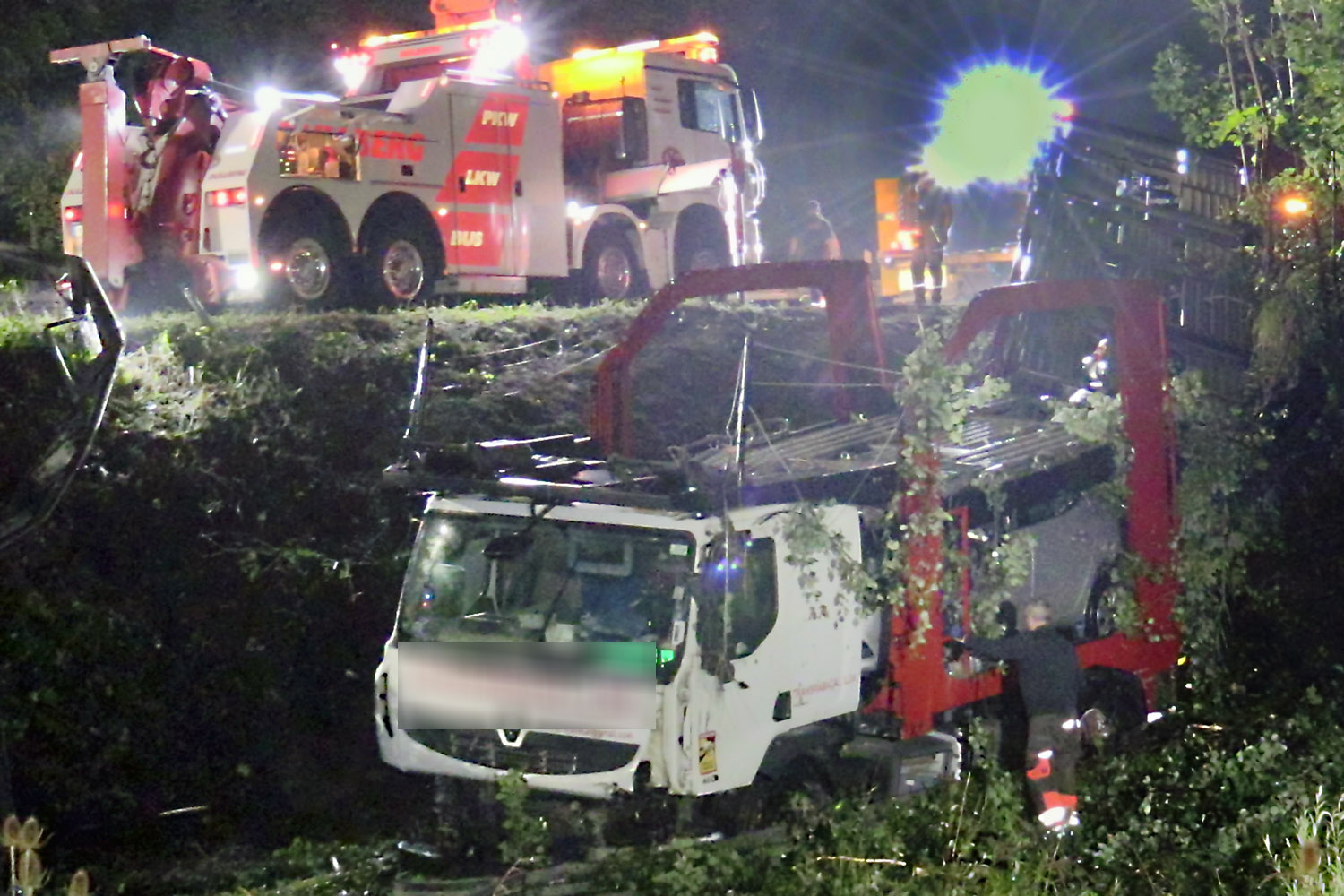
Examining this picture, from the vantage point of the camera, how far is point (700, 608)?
232 inches

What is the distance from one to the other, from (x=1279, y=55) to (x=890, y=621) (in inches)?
233

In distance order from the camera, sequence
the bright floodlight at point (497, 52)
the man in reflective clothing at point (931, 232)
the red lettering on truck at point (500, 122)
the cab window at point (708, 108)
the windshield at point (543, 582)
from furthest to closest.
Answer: the man in reflective clothing at point (931, 232)
the cab window at point (708, 108)
the bright floodlight at point (497, 52)
the red lettering on truck at point (500, 122)
the windshield at point (543, 582)

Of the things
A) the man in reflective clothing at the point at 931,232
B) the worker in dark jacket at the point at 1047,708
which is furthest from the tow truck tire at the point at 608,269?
the worker in dark jacket at the point at 1047,708

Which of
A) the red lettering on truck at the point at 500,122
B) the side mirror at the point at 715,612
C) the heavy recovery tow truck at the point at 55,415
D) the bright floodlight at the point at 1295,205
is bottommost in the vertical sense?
the side mirror at the point at 715,612

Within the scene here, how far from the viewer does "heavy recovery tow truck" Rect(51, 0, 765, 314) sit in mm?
11156

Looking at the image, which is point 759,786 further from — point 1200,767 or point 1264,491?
point 1264,491

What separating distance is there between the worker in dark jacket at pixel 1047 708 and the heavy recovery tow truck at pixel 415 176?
→ 6.24 meters

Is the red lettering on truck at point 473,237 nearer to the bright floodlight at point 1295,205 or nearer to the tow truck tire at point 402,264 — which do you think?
the tow truck tire at point 402,264

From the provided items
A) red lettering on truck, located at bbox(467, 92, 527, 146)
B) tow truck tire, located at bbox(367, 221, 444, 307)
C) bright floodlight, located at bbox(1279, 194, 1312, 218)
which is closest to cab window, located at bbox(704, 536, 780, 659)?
bright floodlight, located at bbox(1279, 194, 1312, 218)

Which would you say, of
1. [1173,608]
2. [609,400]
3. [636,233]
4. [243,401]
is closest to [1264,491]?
[1173,608]

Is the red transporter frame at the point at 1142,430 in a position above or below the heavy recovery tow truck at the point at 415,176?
below

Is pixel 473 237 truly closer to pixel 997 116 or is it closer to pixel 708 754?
pixel 708 754

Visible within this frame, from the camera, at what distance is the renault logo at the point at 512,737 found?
6121mm

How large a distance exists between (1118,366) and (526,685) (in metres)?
3.48
